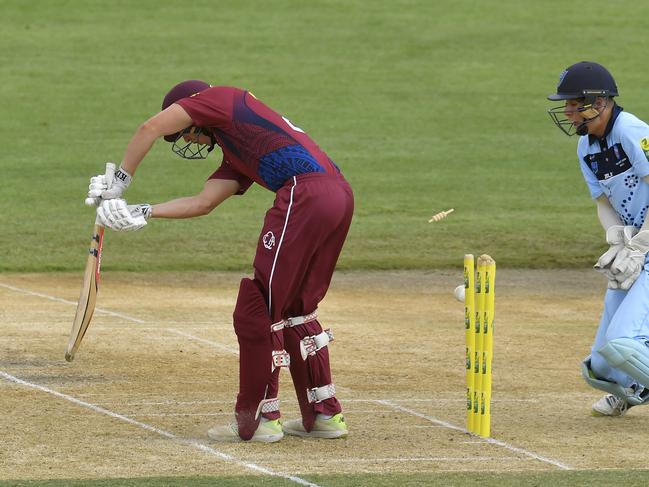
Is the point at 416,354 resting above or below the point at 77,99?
below

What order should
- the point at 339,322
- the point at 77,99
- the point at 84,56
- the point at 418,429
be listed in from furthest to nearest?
the point at 84,56 → the point at 77,99 → the point at 339,322 → the point at 418,429

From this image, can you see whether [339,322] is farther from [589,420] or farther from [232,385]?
[589,420]

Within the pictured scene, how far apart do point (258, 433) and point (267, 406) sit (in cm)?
15

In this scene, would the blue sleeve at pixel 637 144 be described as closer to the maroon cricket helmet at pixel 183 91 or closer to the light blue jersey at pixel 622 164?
the light blue jersey at pixel 622 164

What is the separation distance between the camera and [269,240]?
7586 mm

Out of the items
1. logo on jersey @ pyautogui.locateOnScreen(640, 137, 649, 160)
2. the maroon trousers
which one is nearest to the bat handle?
the maroon trousers

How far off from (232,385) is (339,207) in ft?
6.93

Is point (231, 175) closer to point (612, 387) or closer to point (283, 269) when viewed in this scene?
point (283, 269)

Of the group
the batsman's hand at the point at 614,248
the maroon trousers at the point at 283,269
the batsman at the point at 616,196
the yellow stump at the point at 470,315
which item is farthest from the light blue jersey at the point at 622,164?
the maroon trousers at the point at 283,269

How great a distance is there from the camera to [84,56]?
2812 centimetres

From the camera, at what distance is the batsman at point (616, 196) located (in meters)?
8.02

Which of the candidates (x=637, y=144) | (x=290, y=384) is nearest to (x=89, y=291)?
(x=290, y=384)

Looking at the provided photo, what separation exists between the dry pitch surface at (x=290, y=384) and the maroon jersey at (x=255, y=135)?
1.49 meters

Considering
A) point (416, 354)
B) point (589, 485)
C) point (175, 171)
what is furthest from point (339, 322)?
point (175, 171)
